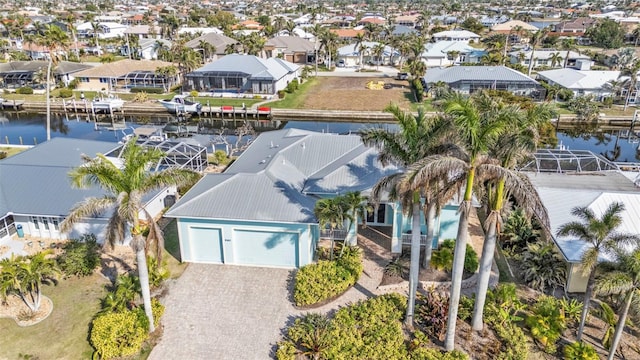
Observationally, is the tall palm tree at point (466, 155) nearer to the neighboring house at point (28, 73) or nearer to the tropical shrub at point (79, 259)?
the tropical shrub at point (79, 259)

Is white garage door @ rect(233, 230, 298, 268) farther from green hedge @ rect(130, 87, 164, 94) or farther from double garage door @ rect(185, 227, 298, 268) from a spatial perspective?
green hedge @ rect(130, 87, 164, 94)

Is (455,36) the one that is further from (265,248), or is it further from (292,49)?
(265,248)

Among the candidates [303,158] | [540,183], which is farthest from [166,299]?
[540,183]

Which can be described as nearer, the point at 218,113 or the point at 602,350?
the point at 602,350

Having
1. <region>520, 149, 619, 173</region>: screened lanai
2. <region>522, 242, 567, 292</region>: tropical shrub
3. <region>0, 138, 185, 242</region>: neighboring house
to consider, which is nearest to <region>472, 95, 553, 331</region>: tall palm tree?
<region>522, 242, 567, 292</region>: tropical shrub

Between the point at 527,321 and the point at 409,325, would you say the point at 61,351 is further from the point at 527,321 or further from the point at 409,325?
the point at 527,321

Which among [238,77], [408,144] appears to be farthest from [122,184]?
[238,77]

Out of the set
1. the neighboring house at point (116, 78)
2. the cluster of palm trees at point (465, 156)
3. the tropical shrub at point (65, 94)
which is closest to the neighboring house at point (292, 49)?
the neighboring house at point (116, 78)
